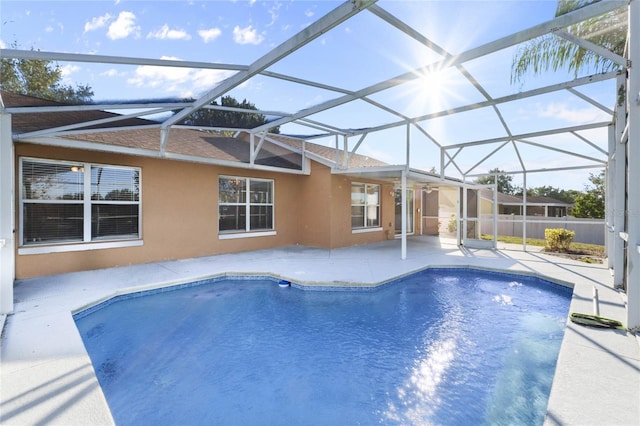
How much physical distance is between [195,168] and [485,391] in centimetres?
914

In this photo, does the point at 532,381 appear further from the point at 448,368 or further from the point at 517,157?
the point at 517,157

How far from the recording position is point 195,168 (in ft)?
31.6

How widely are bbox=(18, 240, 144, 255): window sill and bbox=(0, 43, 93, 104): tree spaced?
12.2ft

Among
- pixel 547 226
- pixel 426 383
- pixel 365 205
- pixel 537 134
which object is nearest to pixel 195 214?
pixel 365 205

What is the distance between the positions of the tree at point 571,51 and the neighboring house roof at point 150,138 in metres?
7.09

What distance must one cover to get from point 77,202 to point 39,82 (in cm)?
365

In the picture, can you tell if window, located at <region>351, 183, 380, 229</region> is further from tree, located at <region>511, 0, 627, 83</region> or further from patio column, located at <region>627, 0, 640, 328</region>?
patio column, located at <region>627, 0, 640, 328</region>

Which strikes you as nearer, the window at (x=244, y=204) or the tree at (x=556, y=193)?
the window at (x=244, y=204)

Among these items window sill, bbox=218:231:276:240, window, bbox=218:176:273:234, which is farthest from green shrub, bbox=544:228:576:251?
window, bbox=218:176:273:234

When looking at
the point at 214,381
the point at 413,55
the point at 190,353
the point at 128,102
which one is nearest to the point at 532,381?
the point at 214,381

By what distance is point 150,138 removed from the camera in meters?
9.08

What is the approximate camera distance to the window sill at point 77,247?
6.88 meters

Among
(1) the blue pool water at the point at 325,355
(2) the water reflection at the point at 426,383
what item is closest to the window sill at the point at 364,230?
Result: (1) the blue pool water at the point at 325,355

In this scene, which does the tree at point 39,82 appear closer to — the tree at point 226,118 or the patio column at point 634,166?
the tree at point 226,118
